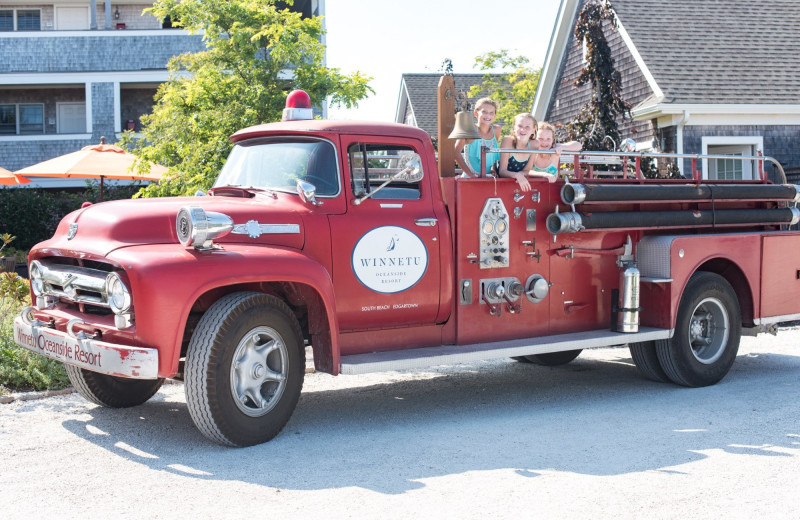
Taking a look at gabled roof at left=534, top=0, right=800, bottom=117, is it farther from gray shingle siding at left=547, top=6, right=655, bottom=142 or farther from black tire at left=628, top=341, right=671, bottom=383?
black tire at left=628, top=341, right=671, bottom=383

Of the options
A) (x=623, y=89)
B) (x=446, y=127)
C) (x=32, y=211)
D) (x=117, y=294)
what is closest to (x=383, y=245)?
(x=446, y=127)

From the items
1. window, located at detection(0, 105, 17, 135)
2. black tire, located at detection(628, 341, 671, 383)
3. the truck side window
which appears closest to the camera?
the truck side window

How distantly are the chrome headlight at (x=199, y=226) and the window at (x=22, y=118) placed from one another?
24746 mm

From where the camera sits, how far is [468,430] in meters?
6.42

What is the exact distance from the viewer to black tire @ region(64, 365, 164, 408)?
674cm

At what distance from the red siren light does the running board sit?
6.37 feet

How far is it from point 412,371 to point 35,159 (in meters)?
19.4

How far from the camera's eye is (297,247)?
6.19m

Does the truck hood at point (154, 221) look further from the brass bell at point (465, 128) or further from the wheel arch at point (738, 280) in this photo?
the wheel arch at point (738, 280)

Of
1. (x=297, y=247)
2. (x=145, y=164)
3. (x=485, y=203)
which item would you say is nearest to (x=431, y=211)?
(x=485, y=203)

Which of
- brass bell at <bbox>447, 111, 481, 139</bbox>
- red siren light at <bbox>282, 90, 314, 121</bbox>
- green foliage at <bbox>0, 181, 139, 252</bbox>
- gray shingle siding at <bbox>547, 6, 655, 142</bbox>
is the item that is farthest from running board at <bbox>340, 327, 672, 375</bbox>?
green foliage at <bbox>0, 181, 139, 252</bbox>

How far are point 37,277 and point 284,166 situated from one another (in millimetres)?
Answer: 1915

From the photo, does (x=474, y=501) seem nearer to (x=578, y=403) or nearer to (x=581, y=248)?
(x=578, y=403)

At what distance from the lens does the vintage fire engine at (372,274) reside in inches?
221
